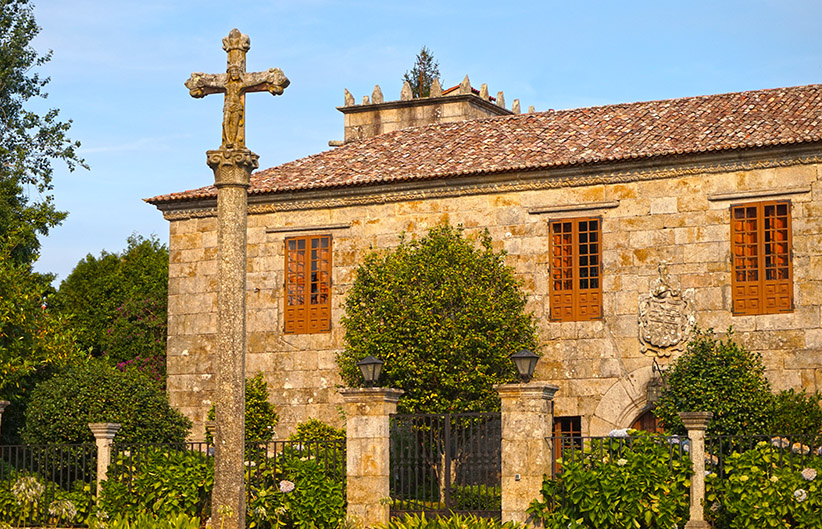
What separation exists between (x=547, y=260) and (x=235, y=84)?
1196cm

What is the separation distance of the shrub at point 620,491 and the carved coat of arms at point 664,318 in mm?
6972

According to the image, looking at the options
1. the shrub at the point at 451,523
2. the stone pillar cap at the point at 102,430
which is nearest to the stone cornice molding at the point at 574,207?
the shrub at the point at 451,523

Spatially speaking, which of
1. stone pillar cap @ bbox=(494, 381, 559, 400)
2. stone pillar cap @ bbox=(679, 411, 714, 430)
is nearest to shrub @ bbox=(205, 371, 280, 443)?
stone pillar cap @ bbox=(494, 381, 559, 400)

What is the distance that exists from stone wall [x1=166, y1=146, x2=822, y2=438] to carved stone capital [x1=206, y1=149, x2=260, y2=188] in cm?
1197

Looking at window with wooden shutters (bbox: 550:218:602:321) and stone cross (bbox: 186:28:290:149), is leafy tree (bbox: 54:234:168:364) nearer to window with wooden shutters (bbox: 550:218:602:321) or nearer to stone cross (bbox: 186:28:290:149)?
window with wooden shutters (bbox: 550:218:602:321)

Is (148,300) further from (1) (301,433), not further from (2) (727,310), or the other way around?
(2) (727,310)

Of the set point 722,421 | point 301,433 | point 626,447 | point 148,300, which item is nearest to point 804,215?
point 722,421

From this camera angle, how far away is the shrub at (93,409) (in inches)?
813

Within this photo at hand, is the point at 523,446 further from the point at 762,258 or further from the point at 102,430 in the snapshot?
the point at 762,258

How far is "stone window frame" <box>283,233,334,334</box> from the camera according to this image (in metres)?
25.5

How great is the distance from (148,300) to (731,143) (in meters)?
21.9

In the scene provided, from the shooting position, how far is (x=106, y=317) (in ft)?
136

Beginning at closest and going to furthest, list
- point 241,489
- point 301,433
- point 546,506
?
1. point 241,489
2. point 546,506
3. point 301,433

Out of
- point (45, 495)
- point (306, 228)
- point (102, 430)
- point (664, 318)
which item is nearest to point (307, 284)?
point (306, 228)
